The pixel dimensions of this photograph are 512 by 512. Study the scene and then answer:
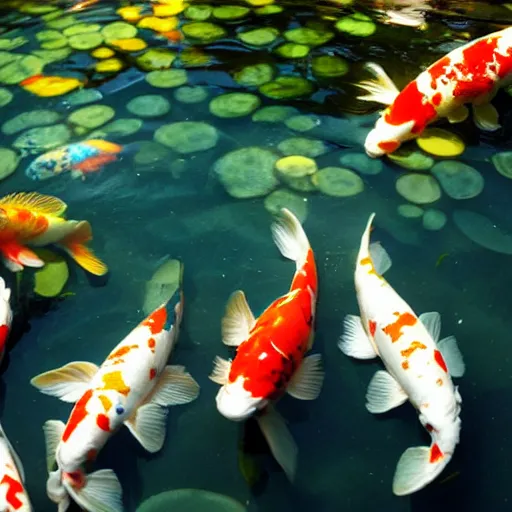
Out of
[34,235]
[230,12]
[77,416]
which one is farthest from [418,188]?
[230,12]

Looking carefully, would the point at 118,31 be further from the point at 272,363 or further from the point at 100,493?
the point at 100,493

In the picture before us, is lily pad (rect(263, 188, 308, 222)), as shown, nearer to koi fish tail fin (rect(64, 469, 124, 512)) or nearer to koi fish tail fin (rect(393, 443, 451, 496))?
koi fish tail fin (rect(393, 443, 451, 496))

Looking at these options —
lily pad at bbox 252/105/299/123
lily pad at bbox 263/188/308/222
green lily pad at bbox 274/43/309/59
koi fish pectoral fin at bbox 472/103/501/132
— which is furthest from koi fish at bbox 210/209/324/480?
green lily pad at bbox 274/43/309/59

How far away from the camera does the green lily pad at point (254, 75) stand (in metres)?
3.05

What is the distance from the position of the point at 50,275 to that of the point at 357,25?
200cm

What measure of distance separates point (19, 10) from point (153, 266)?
220cm

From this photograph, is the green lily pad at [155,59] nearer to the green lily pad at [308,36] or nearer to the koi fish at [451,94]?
the green lily pad at [308,36]

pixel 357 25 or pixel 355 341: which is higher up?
pixel 357 25

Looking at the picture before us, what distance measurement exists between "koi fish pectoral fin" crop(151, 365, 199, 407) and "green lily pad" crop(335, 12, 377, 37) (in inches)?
81.8

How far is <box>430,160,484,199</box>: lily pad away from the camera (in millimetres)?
2463

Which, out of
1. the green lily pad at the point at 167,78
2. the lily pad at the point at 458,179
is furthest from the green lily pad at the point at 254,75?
the lily pad at the point at 458,179

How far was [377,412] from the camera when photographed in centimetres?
186

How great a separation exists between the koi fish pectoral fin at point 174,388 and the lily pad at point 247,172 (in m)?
0.80

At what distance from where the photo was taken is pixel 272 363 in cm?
172
